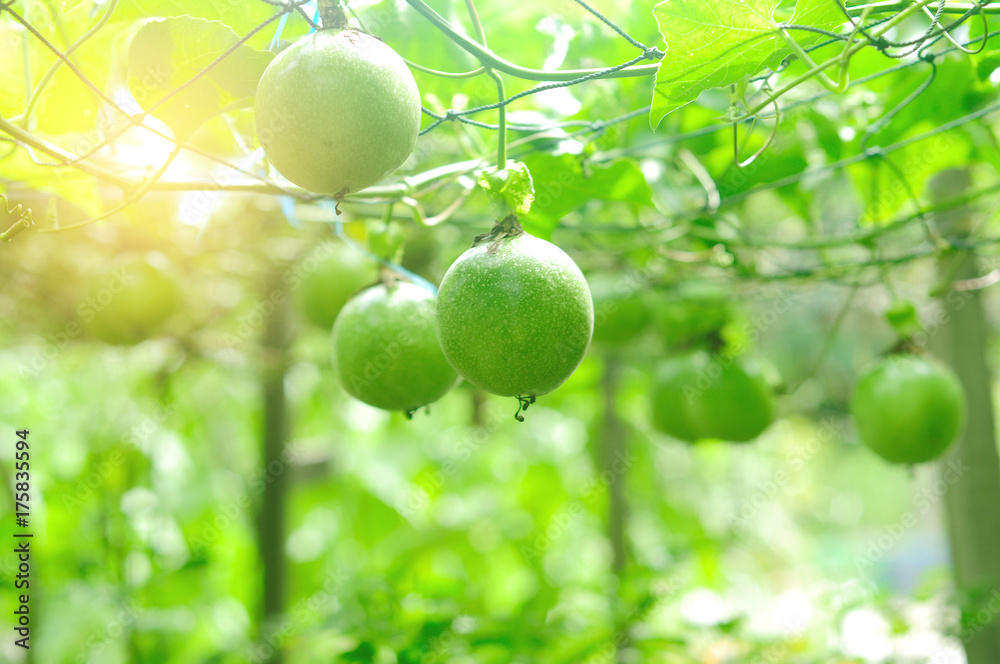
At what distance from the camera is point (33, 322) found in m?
1.87

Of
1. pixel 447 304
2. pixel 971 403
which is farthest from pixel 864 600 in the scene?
pixel 447 304

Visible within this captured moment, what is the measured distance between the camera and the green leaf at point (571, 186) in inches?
37.6

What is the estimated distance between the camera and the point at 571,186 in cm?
100

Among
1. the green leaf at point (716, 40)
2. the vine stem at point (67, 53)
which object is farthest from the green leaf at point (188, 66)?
the green leaf at point (716, 40)

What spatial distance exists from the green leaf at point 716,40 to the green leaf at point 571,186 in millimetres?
299

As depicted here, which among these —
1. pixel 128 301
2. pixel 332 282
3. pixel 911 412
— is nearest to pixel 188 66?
pixel 332 282

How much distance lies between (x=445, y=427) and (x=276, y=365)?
1.59 metres

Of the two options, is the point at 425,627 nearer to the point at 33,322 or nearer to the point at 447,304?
the point at 447,304

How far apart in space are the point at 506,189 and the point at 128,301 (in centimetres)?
109

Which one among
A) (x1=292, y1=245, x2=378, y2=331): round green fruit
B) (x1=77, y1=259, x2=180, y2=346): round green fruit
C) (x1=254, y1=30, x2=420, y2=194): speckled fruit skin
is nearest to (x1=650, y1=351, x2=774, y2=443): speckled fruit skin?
(x1=292, y1=245, x2=378, y2=331): round green fruit

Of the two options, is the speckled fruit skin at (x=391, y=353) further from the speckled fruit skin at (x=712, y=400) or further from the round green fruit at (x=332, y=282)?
the speckled fruit skin at (x=712, y=400)

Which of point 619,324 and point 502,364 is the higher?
point 619,324

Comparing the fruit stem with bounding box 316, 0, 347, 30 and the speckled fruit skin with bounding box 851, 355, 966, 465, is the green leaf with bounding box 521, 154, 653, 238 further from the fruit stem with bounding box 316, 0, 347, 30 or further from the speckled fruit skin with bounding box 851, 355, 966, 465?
the speckled fruit skin with bounding box 851, 355, 966, 465

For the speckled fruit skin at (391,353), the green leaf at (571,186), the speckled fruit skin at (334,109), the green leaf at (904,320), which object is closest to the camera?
the speckled fruit skin at (334,109)
